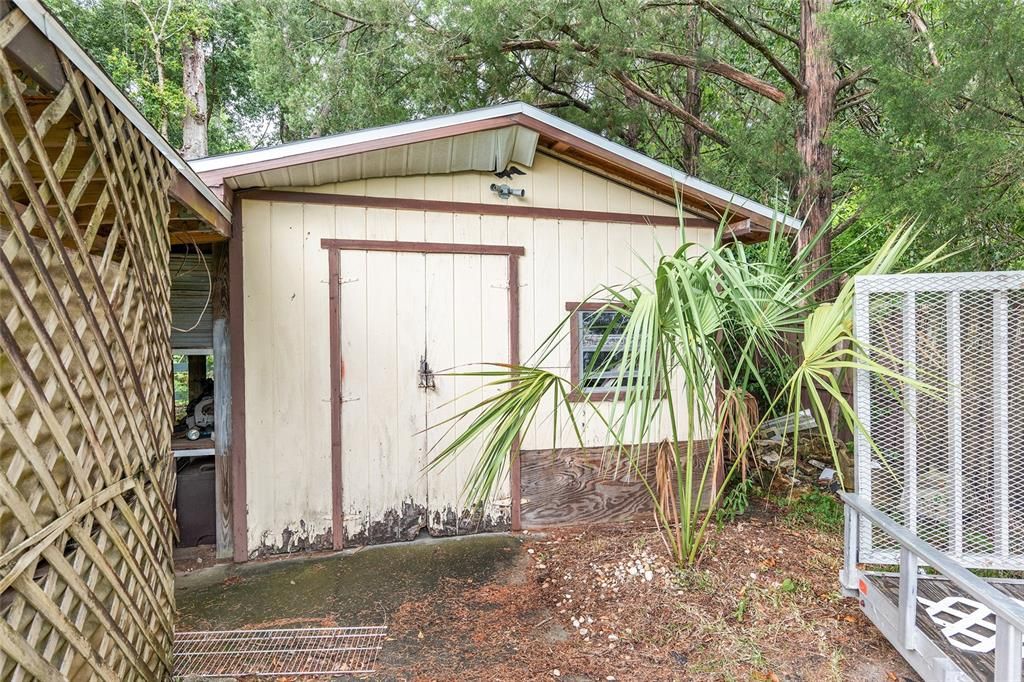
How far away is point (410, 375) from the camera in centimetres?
356

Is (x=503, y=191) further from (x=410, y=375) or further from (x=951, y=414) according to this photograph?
(x=951, y=414)

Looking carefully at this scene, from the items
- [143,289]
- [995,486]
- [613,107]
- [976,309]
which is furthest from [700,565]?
[613,107]

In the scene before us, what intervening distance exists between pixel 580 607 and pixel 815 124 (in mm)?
4686

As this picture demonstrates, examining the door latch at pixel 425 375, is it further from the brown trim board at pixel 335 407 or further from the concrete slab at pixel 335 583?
the concrete slab at pixel 335 583

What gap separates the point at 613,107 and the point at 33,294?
660 cm

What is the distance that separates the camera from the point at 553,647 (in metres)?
2.37

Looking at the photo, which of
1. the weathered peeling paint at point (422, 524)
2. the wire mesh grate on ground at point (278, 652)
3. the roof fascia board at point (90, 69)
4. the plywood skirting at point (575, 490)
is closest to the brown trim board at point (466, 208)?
the roof fascia board at point (90, 69)

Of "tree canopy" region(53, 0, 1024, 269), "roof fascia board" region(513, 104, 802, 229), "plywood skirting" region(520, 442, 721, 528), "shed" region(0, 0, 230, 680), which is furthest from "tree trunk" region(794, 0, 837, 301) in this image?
"shed" region(0, 0, 230, 680)

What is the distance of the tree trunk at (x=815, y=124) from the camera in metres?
4.53

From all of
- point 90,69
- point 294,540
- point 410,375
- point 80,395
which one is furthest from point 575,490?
point 90,69

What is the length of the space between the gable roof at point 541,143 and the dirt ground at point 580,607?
2.02 meters

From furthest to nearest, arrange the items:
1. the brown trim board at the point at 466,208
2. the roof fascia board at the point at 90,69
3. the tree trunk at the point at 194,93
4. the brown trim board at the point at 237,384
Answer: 1. the tree trunk at the point at 194,93
2. the brown trim board at the point at 466,208
3. the brown trim board at the point at 237,384
4. the roof fascia board at the point at 90,69

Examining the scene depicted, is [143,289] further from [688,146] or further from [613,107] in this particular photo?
[688,146]

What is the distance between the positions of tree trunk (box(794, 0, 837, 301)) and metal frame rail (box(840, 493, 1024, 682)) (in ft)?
9.54
